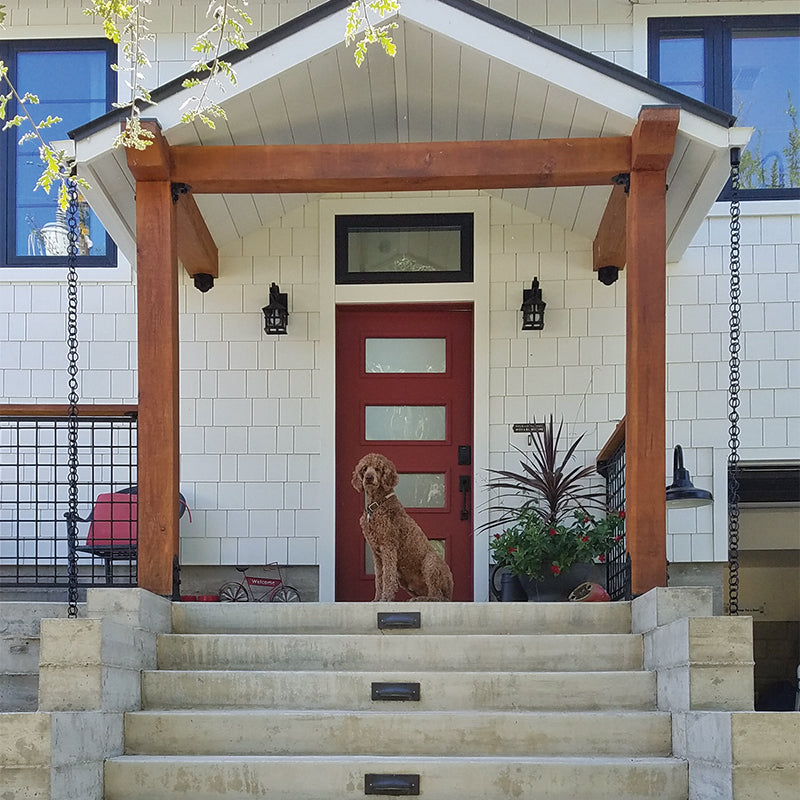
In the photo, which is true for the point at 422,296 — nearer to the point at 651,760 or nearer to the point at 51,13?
the point at 51,13

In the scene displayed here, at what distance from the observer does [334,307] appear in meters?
7.27

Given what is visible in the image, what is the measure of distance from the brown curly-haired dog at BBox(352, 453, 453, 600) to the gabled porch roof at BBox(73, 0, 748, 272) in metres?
1.52

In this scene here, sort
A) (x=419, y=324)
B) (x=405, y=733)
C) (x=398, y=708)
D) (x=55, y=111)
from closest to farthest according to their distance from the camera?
(x=405, y=733) → (x=398, y=708) → (x=419, y=324) → (x=55, y=111)

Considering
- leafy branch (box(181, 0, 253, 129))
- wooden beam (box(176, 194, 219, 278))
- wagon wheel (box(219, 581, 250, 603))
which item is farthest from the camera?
wagon wheel (box(219, 581, 250, 603))

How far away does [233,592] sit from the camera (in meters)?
7.02

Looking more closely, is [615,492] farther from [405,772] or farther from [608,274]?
[405,772]

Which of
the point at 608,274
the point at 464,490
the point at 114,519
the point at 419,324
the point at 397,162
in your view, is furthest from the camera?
the point at 419,324

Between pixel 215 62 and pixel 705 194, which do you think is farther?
pixel 705 194

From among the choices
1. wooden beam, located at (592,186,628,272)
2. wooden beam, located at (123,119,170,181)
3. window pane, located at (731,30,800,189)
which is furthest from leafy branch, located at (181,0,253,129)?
window pane, located at (731,30,800,189)

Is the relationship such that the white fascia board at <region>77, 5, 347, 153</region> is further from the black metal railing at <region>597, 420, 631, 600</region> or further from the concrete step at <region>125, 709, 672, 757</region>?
the concrete step at <region>125, 709, 672, 757</region>

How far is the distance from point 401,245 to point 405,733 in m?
3.60

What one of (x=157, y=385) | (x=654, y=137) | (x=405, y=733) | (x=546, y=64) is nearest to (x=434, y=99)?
(x=546, y=64)

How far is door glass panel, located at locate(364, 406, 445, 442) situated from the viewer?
736 centimetres

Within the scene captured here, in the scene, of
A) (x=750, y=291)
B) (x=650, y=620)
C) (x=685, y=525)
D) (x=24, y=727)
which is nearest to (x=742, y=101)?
(x=750, y=291)
